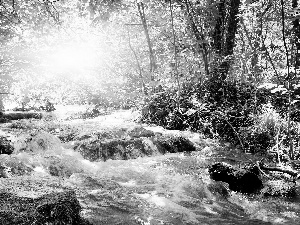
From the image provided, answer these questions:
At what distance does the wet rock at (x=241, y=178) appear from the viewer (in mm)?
5055

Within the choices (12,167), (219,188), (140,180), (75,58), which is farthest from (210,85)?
(75,58)

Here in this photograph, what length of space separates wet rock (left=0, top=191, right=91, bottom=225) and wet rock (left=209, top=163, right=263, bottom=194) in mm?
2824

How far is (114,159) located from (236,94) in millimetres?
5087

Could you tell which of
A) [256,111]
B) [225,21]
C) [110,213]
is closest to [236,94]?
[256,111]

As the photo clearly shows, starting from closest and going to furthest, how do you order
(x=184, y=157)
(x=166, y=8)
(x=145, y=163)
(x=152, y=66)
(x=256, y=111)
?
(x=145, y=163), (x=184, y=157), (x=256, y=111), (x=166, y=8), (x=152, y=66)

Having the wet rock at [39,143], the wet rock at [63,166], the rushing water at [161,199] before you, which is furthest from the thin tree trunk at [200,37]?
the wet rock at [63,166]

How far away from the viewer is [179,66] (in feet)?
43.3

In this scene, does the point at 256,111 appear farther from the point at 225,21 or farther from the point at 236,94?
the point at 225,21

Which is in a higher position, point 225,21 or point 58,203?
point 225,21

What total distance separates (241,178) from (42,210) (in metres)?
3.41

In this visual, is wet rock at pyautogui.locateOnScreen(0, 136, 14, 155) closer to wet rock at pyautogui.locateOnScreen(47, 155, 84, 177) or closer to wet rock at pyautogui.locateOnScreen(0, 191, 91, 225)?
wet rock at pyautogui.locateOnScreen(47, 155, 84, 177)

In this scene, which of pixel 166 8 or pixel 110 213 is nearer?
pixel 110 213

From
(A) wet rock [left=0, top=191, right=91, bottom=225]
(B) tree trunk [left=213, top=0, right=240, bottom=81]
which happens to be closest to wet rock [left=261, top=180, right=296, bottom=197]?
(A) wet rock [left=0, top=191, right=91, bottom=225]

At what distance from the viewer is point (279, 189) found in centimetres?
493
